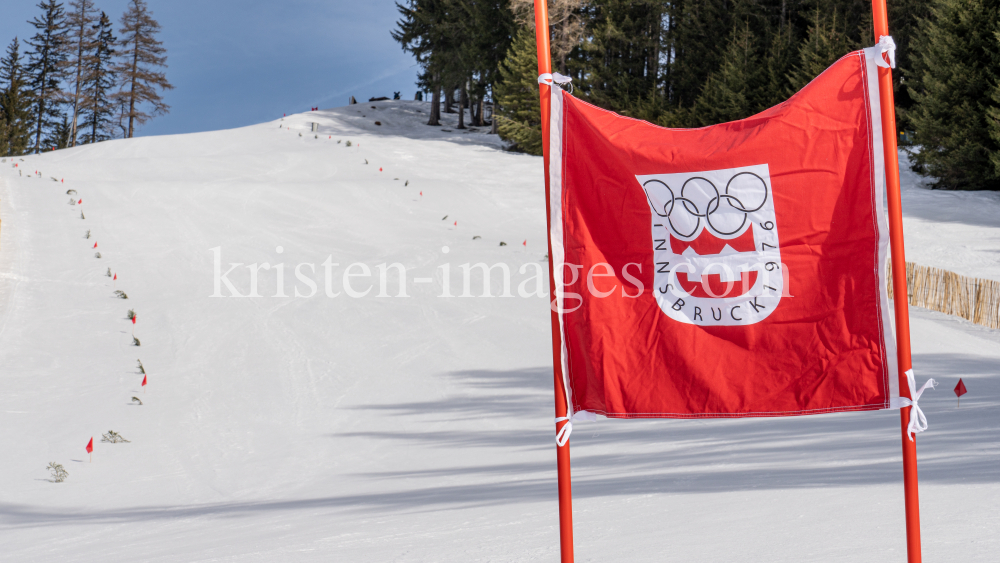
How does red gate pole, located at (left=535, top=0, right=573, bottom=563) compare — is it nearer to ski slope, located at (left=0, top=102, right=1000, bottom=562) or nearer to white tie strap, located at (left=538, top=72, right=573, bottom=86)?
white tie strap, located at (left=538, top=72, right=573, bottom=86)

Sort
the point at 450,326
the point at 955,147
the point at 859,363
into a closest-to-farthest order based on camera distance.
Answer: the point at 859,363 < the point at 450,326 < the point at 955,147

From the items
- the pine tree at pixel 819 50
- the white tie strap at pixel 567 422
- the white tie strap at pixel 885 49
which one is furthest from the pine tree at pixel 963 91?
the white tie strap at pixel 567 422

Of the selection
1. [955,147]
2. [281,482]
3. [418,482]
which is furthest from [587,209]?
[955,147]

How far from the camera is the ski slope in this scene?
5.14 m

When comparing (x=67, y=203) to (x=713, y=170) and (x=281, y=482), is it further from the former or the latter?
(x=713, y=170)

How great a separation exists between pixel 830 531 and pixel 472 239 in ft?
53.5

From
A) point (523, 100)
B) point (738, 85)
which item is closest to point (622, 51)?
point (523, 100)

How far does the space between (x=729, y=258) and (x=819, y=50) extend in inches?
1101

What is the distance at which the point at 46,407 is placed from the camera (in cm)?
1108

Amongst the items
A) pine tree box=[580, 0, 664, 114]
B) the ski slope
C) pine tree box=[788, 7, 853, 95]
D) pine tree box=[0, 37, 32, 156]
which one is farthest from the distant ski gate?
pine tree box=[0, 37, 32, 156]

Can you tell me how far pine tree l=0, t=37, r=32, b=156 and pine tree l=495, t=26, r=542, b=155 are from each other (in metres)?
35.7

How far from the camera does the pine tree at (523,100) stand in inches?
1351

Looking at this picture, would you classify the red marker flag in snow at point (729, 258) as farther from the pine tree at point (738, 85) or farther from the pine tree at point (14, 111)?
the pine tree at point (14, 111)

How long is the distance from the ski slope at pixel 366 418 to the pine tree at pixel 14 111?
32.6 metres
